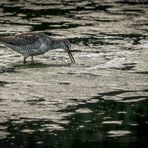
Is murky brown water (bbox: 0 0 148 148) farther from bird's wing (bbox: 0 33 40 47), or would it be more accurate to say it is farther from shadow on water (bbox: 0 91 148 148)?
bird's wing (bbox: 0 33 40 47)

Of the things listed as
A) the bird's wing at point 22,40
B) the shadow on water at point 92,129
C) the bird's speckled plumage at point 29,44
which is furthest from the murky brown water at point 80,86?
the bird's wing at point 22,40

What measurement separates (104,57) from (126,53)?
560 mm

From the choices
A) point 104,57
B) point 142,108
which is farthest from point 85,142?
point 104,57

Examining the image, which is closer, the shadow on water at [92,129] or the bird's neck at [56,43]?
the shadow on water at [92,129]

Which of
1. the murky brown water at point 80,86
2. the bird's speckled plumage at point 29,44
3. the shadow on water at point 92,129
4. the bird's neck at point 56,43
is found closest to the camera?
the shadow on water at point 92,129

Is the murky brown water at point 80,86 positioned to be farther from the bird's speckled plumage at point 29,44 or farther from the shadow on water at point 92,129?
the bird's speckled plumage at point 29,44

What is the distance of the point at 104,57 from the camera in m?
11.6

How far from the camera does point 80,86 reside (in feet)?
30.9

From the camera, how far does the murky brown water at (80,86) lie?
729cm

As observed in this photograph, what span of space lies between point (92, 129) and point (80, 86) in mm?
1951

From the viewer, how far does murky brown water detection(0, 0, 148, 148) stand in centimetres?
729

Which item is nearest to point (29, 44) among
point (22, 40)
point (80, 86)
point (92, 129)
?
point (22, 40)

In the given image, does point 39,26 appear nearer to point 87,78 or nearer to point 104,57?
point 104,57

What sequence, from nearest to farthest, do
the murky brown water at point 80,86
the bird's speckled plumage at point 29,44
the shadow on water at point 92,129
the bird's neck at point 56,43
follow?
1. the shadow on water at point 92,129
2. the murky brown water at point 80,86
3. the bird's speckled plumage at point 29,44
4. the bird's neck at point 56,43
